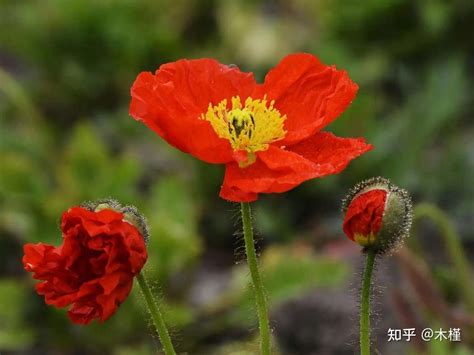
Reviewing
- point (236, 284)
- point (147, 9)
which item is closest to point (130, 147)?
point (147, 9)

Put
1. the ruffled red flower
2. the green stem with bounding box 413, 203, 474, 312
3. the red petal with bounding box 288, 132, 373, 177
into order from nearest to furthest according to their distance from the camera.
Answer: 1. the ruffled red flower
2. the red petal with bounding box 288, 132, 373, 177
3. the green stem with bounding box 413, 203, 474, 312

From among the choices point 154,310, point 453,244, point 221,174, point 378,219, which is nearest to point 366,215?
point 378,219

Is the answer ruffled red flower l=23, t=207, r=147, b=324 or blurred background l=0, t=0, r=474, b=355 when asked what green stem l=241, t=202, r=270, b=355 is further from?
blurred background l=0, t=0, r=474, b=355

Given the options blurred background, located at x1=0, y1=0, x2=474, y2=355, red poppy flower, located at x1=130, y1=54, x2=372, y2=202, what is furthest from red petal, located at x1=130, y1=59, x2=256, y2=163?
blurred background, located at x1=0, y1=0, x2=474, y2=355

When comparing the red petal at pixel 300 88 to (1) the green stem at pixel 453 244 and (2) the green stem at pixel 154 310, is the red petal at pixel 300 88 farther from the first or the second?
(1) the green stem at pixel 453 244

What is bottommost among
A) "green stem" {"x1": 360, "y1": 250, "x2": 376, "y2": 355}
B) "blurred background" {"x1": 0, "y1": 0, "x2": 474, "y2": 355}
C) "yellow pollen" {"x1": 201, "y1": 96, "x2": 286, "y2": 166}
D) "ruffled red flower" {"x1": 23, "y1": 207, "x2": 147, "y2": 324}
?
"ruffled red flower" {"x1": 23, "y1": 207, "x2": 147, "y2": 324}

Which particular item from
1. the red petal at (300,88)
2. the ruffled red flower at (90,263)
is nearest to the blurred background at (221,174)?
the red petal at (300,88)

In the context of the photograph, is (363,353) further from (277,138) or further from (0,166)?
(0,166)
